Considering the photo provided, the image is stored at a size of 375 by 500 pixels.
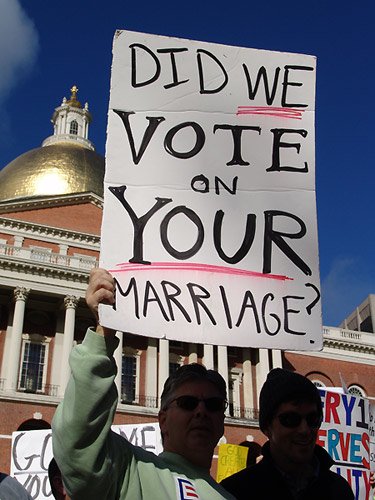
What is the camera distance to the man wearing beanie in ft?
10.1

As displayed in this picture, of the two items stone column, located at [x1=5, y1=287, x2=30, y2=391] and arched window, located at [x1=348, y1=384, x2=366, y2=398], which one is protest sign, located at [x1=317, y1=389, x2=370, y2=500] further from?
arched window, located at [x1=348, y1=384, x2=366, y2=398]

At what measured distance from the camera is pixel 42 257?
33.2 meters

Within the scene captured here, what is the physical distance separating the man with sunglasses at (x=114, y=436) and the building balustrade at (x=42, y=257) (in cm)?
3048

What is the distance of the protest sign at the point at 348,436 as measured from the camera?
6.98 metres

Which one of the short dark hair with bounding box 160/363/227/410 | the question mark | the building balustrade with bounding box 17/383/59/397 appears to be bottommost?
the short dark hair with bounding box 160/363/227/410

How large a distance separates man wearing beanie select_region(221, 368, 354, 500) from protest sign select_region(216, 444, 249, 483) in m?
5.95

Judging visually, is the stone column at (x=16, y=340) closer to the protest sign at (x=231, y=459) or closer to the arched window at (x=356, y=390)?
the arched window at (x=356, y=390)

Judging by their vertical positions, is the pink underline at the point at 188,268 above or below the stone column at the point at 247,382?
below

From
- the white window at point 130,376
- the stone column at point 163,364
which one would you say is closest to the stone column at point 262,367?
the stone column at point 163,364

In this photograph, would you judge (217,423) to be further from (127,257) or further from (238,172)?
(238,172)

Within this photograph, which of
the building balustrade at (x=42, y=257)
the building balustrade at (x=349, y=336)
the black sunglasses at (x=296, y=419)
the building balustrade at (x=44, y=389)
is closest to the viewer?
the black sunglasses at (x=296, y=419)

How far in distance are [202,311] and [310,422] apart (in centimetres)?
75

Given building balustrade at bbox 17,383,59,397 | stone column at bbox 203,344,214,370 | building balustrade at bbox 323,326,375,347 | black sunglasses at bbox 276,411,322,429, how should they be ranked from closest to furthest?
1. black sunglasses at bbox 276,411,322,429
2. building balustrade at bbox 17,383,59,397
3. stone column at bbox 203,344,214,370
4. building balustrade at bbox 323,326,375,347

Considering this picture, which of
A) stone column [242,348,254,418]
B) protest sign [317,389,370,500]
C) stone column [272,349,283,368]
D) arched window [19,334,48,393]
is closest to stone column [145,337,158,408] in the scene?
stone column [242,348,254,418]
